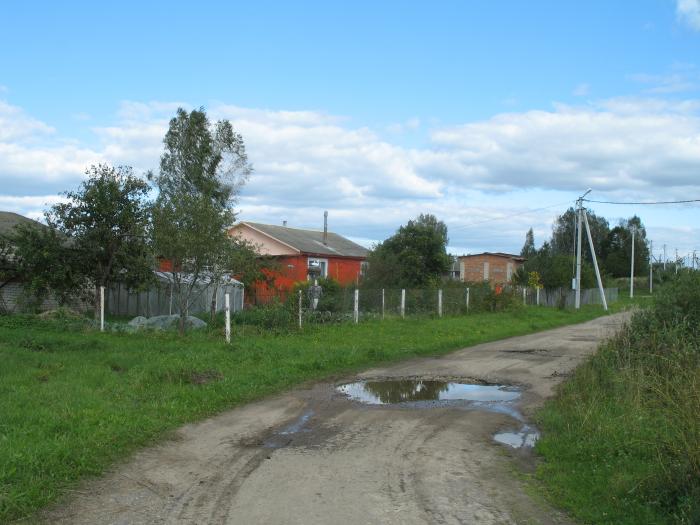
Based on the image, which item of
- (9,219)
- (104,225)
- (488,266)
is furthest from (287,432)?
(488,266)

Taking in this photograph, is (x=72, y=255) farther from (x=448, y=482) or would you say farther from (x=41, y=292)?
(x=448, y=482)

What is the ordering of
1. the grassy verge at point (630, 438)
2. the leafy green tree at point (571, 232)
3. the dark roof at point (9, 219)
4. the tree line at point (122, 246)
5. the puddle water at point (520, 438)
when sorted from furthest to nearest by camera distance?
the leafy green tree at point (571, 232) < the dark roof at point (9, 219) < the tree line at point (122, 246) < the puddle water at point (520, 438) < the grassy verge at point (630, 438)

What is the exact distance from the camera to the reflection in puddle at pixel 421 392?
36.5 feet

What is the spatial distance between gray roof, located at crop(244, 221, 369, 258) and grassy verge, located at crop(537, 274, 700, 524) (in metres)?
31.4

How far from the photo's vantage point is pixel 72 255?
21.5 m

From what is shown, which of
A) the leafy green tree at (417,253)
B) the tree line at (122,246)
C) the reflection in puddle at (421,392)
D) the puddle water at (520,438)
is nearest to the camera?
the puddle water at (520,438)

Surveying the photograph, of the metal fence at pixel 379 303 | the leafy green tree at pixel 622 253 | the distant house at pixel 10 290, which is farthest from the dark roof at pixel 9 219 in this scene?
the leafy green tree at pixel 622 253

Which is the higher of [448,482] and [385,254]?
[385,254]

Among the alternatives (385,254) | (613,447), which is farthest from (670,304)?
(385,254)

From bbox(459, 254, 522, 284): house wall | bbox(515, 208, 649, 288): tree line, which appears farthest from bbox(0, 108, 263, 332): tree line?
bbox(515, 208, 649, 288): tree line

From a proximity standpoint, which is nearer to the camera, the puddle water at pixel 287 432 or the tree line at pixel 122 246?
the puddle water at pixel 287 432

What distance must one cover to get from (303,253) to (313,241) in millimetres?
5244

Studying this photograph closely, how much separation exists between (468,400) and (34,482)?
22.7ft

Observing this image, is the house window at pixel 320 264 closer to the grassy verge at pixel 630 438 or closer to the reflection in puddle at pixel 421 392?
the reflection in puddle at pixel 421 392
